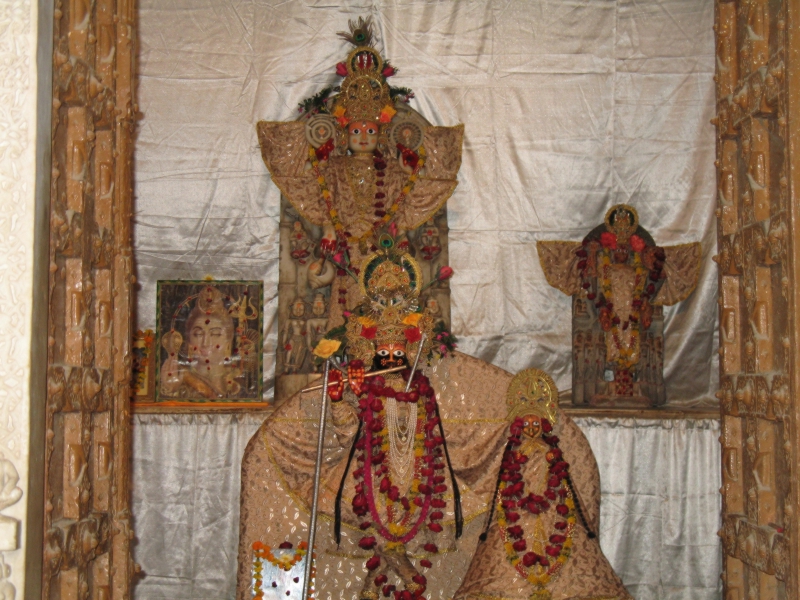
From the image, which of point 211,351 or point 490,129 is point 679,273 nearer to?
point 490,129

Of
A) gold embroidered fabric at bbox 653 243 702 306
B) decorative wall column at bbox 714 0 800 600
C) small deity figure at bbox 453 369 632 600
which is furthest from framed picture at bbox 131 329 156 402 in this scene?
decorative wall column at bbox 714 0 800 600

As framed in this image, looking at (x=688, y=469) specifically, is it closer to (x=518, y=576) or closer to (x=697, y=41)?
(x=518, y=576)

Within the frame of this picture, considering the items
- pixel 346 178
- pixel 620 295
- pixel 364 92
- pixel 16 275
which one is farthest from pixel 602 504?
pixel 16 275

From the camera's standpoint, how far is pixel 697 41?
6.99m

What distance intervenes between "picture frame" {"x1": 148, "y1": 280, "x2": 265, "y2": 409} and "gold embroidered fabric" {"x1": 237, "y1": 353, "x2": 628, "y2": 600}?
120cm

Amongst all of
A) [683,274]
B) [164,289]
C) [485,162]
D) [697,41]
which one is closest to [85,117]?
[164,289]

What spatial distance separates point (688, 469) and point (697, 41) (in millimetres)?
3171

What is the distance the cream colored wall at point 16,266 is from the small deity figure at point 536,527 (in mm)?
2639

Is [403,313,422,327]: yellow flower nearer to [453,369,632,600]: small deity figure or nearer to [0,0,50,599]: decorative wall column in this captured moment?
[453,369,632,600]: small deity figure

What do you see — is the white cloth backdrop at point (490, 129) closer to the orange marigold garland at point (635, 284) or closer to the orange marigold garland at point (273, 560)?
the orange marigold garland at point (635, 284)

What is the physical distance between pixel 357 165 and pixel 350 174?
0.26 feet

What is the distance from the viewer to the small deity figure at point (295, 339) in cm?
664

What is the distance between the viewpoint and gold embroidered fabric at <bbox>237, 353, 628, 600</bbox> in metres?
5.30

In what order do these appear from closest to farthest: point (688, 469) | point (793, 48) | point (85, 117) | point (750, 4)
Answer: point (85, 117), point (793, 48), point (750, 4), point (688, 469)
